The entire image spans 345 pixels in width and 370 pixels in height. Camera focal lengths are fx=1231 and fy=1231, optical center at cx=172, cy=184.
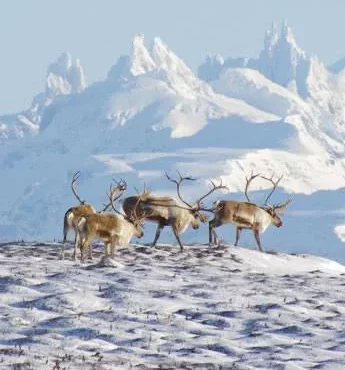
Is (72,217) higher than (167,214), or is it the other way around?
(167,214)

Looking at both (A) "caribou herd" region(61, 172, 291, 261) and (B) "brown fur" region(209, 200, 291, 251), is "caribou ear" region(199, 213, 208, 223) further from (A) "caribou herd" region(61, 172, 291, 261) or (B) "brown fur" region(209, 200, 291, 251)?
(B) "brown fur" region(209, 200, 291, 251)

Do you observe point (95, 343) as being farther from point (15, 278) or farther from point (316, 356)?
point (15, 278)

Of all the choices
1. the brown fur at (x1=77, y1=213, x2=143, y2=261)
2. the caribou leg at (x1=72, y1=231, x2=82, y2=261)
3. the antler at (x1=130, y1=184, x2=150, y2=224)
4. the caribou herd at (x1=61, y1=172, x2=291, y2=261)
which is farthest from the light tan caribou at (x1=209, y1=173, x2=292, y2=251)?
the brown fur at (x1=77, y1=213, x2=143, y2=261)

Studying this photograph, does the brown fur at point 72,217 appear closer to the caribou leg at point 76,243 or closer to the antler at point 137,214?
the caribou leg at point 76,243

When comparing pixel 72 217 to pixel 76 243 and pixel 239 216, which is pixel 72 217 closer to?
pixel 76 243

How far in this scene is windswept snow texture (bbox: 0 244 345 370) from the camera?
1772 centimetres

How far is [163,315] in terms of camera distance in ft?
68.7

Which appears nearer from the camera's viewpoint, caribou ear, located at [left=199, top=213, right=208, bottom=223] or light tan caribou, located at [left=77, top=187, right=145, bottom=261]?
light tan caribou, located at [left=77, top=187, right=145, bottom=261]

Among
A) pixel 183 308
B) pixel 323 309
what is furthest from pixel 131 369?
pixel 323 309

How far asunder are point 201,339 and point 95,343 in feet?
5.91

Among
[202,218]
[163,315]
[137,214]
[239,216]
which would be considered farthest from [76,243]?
[163,315]

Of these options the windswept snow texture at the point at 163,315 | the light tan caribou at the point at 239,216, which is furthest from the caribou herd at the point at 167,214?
the windswept snow texture at the point at 163,315

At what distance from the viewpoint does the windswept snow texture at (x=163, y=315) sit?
1772 cm

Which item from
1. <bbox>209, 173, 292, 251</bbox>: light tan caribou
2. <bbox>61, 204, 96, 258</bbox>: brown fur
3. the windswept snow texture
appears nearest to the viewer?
the windswept snow texture
